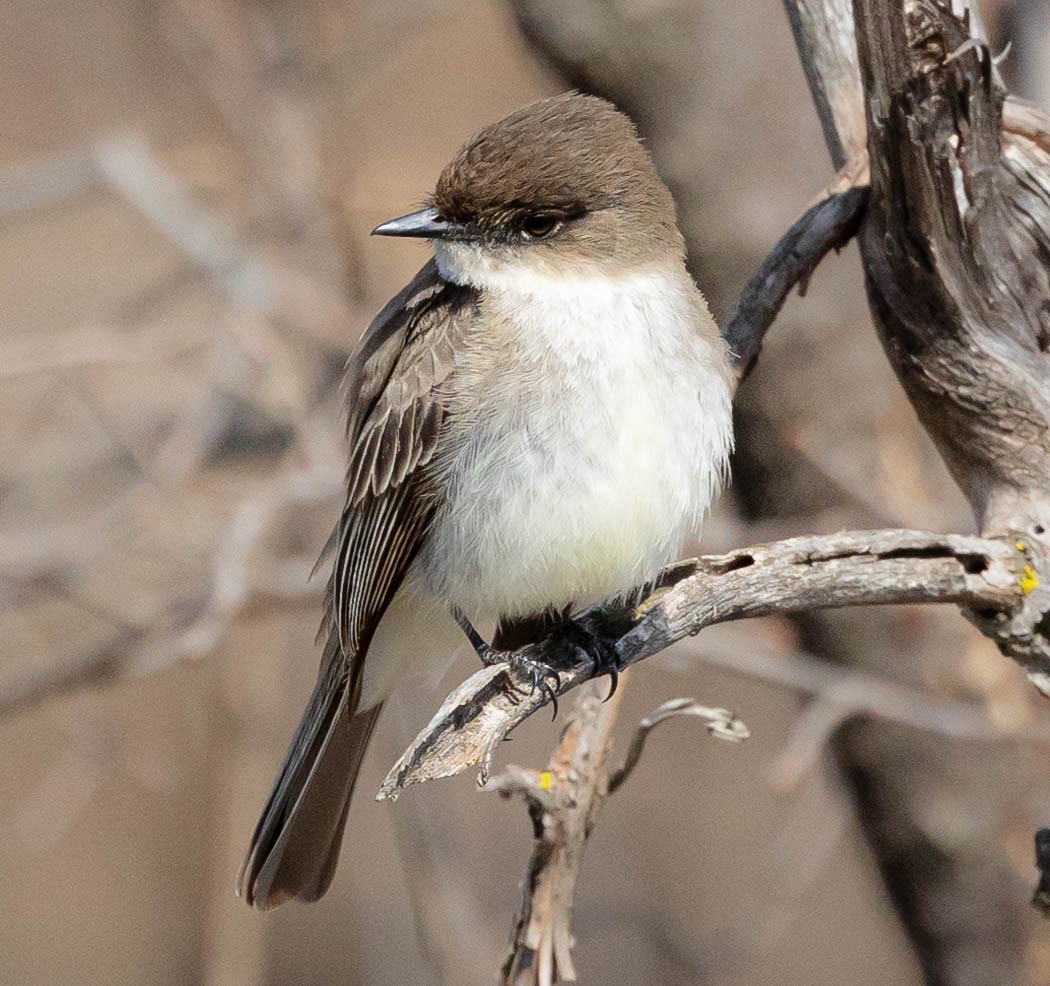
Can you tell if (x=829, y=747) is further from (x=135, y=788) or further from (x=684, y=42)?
(x=135, y=788)

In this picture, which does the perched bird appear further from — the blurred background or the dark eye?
the blurred background

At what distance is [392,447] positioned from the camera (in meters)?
3.17

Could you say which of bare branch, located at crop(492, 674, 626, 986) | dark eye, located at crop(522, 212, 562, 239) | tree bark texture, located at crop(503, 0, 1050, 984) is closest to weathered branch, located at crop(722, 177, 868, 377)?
tree bark texture, located at crop(503, 0, 1050, 984)

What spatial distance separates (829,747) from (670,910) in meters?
1.11

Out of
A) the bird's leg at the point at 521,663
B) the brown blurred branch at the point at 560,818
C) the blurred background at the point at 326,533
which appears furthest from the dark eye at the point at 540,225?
the blurred background at the point at 326,533

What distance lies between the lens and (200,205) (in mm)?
5582

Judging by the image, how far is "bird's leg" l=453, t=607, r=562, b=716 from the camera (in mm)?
2782

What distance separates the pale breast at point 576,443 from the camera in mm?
2910

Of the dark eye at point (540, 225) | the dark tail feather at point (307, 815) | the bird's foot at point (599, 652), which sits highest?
the dark eye at point (540, 225)

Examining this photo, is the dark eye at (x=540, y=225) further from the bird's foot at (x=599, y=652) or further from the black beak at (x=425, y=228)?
the bird's foot at (x=599, y=652)

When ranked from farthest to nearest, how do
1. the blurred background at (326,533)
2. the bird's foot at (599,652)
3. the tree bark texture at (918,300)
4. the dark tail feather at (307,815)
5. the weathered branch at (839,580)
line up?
the blurred background at (326,533)
the dark tail feather at (307,815)
the bird's foot at (599,652)
the tree bark texture at (918,300)
the weathered branch at (839,580)

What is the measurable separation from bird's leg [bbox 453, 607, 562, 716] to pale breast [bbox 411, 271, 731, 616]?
4.7 inches

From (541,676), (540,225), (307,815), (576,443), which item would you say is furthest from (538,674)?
(540,225)

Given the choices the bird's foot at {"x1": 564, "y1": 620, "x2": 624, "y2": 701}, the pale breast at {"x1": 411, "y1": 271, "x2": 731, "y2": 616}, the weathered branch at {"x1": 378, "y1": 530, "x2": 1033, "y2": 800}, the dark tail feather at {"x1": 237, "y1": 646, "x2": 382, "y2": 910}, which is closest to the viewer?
the weathered branch at {"x1": 378, "y1": 530, "x2": 1033, "y2": 800}
